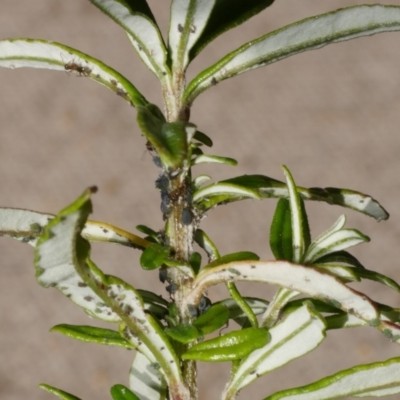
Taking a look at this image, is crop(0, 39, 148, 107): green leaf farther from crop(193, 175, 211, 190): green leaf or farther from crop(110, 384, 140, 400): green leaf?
crop(110, 384, 140, 400): green leaf

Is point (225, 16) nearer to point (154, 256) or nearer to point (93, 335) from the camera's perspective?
point (154, 256)

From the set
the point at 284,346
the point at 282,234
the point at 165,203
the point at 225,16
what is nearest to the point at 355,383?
the point at 284,346

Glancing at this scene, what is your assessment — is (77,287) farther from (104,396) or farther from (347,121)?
(347,121)

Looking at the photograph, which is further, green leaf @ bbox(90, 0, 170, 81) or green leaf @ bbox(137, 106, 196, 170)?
green leaf @ bbox(90, 0, 170, 81)

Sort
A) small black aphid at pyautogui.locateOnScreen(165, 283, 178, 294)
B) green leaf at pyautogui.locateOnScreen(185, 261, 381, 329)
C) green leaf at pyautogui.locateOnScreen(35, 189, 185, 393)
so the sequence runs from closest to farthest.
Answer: green leaf at pyautogui.locateOnScreen(35, 189, 185, 393) → green leaf at pyautogui.locateOnScreen(185, 261, 381, 329) → small black aphid at pyautogui.locateOnScreen(165, 283, 178, 294)

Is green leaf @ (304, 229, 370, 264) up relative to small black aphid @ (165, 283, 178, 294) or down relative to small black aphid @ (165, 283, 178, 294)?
up

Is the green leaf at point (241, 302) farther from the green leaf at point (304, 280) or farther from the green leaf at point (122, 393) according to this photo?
the green leaf at point (122, 393)

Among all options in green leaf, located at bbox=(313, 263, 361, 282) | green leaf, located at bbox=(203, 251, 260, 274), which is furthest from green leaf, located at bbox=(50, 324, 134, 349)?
green leaf, located at bbox=(313, 263, 361, 282)
